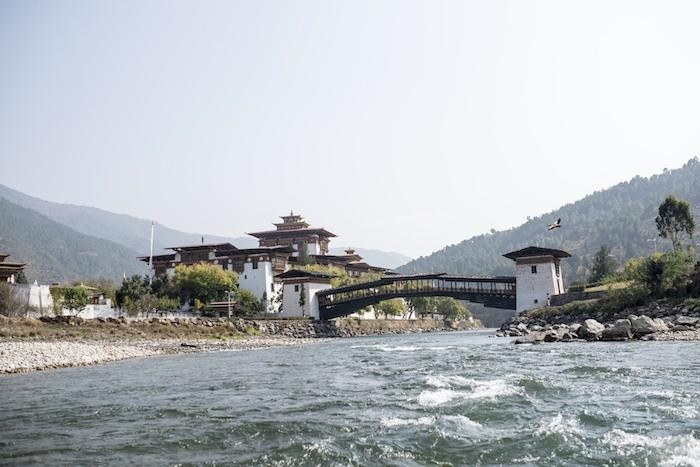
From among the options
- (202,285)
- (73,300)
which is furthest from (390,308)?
(73,300)

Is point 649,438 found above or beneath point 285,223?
beneath

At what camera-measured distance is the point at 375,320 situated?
8269 centimetres

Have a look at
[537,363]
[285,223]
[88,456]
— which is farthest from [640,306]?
[285,223]

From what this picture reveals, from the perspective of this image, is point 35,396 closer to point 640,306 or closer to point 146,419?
point 146,419

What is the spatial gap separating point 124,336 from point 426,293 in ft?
106

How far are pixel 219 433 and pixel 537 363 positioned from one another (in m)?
13.3

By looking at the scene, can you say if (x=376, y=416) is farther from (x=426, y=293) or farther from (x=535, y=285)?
(x=426, y=293)

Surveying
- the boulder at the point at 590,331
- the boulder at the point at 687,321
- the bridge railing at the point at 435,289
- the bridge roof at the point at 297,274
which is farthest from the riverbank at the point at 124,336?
the boulder at the point at 687,321

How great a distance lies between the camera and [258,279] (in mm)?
76062

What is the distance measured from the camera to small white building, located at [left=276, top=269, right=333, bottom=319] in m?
71.3

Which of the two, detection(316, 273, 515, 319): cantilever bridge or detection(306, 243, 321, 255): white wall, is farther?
detection(306, 243, 321, 255): white wall

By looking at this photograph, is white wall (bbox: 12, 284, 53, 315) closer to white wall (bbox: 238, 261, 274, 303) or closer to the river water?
white wall (bbox: 238, 261, 274, 303)

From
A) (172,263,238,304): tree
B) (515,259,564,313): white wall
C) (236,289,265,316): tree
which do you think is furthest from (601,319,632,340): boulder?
(172,263,238,304): tree

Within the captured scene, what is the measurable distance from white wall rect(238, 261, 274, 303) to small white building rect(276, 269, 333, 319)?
3.12 meters
